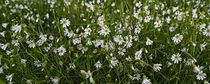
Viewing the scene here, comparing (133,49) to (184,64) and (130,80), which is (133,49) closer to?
(130,80)

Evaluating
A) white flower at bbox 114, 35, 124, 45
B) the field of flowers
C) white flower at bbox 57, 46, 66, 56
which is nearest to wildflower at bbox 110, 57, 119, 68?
the field of flowers

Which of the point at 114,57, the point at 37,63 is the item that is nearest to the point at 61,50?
the point at 37,63

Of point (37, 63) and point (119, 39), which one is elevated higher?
point (119, 39)

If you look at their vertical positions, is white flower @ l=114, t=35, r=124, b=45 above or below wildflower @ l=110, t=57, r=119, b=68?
above

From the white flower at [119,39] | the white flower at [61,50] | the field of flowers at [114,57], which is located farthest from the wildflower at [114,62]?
the white flower at [61,50]

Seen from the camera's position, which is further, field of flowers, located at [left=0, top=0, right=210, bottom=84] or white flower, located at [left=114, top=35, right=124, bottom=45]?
white flower, located at [left=114, top=35, right=124, bottom=45]

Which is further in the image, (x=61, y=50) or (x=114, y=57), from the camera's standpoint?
(x=61, y=50)

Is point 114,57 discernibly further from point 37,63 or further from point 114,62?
point 37,63

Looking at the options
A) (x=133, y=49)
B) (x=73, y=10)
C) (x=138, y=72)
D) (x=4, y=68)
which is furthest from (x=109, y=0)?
(x=4, y=68)

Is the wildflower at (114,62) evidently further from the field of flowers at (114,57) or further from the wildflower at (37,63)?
A: the wildflower at (37,63)

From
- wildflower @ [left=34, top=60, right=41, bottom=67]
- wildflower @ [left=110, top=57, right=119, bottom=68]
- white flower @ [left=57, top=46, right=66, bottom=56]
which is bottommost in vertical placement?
wildflower @ [left=110, top=57, right=119, bottom=68]

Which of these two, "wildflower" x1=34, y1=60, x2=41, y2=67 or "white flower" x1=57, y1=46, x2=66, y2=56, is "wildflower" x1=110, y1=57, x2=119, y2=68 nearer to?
"white flower" x1=57, y1=46, x2=66, y2=56
